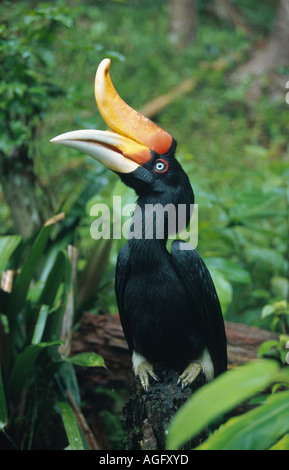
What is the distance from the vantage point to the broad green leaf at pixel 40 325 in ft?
6.97

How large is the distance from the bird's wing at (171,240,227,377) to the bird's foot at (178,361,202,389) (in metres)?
0.08

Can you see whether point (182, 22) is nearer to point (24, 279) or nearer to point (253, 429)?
point (24, 279)

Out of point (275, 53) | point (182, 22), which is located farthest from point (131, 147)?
point (182, 22)

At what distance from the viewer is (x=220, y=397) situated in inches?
28.8

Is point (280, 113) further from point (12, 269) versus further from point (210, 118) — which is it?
point (12, 269)

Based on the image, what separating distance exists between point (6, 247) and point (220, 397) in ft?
6.24

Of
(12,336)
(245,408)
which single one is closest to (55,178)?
(12,336)

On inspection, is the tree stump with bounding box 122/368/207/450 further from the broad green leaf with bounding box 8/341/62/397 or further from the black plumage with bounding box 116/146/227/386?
the broad green leaf with bounding box 8/341/62/397

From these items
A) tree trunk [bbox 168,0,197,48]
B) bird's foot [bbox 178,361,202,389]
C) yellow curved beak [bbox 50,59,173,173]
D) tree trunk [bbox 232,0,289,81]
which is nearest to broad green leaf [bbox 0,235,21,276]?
yellow curved beak [bbox 50,59,173,173]

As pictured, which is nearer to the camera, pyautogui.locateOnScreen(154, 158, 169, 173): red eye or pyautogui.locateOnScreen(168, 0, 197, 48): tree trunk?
pyautogui.locateOnScreen(154, 158, 169, 173): red eye

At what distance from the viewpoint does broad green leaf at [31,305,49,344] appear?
2.12 m

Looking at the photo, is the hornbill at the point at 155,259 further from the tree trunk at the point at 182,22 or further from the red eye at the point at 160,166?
the tree trunk at the point at 182,22

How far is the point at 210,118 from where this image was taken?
605 centimetres

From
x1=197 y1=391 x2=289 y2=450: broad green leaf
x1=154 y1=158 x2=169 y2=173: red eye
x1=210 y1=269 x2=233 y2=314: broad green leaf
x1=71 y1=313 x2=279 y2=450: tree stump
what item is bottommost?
x1=71 y1=313 x2=279 y2=450: tree stump
